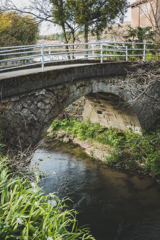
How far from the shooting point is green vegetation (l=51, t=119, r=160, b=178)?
354 inches

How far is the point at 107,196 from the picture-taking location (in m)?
7.75

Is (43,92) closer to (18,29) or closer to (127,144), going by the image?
(127,144)

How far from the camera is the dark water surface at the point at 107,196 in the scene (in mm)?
6179

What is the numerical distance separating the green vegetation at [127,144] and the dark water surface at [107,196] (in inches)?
16.7

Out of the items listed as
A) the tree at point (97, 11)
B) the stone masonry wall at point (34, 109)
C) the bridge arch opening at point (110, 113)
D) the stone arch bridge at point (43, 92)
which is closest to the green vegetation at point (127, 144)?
the bridge arch opening at point (110, 113)

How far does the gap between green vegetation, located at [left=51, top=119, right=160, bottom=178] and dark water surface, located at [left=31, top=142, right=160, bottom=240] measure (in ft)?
1.39

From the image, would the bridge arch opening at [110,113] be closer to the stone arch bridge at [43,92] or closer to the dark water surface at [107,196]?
the stone arch bridge at [43,92]

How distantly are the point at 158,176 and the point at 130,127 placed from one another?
313 centimetres

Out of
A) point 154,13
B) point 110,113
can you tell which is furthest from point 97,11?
point 154,13

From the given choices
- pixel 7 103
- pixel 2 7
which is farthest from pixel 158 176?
pixel 2 7

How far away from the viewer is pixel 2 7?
12.2 metres

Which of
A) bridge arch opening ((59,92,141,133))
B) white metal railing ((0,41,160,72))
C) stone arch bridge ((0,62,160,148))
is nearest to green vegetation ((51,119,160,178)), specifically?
bridge arch opening ((59,92,141,133))

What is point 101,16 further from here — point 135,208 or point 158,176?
point 135,208

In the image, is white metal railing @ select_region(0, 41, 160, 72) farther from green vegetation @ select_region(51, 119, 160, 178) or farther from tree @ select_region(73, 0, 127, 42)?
green vegetation @ select_region(51, 119, 160, 178)
